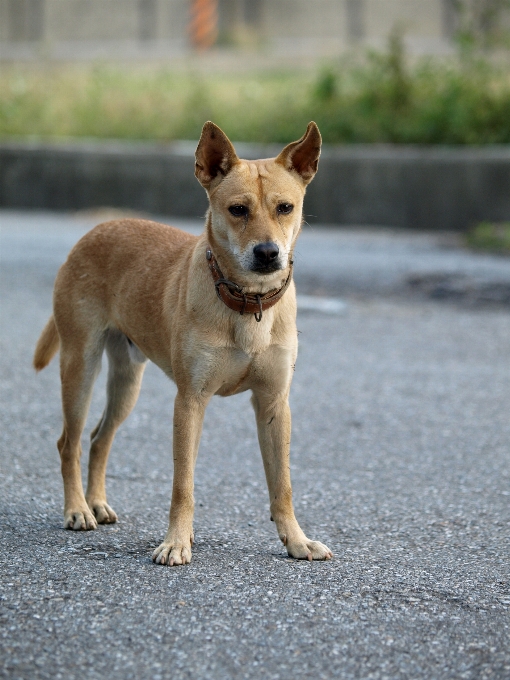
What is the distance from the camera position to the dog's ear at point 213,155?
374 centimetres

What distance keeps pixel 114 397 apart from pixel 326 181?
8.57 m

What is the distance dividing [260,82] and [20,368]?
14.2 m

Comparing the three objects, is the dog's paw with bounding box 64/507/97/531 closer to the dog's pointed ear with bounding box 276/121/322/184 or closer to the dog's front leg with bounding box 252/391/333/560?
the dog's front leg with bounding box 252/391/333/560

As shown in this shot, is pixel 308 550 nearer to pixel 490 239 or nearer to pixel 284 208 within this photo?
pixel 284 208

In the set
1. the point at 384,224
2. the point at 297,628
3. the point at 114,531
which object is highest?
the point at 297,628

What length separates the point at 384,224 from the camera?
12.5 meters

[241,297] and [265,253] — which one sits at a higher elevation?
[265,253]

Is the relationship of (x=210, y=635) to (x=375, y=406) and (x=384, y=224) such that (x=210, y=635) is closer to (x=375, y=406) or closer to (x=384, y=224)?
(x=375, y=406)

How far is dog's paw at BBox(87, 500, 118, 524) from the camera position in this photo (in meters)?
4.07

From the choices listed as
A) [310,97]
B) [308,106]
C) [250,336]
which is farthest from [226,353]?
[310,97]

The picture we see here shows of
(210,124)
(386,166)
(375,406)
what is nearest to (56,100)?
(386,166)

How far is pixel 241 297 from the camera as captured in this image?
3629 mm

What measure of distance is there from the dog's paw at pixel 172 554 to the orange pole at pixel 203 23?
93.8 feet

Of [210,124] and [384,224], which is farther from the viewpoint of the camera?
[384,224]
